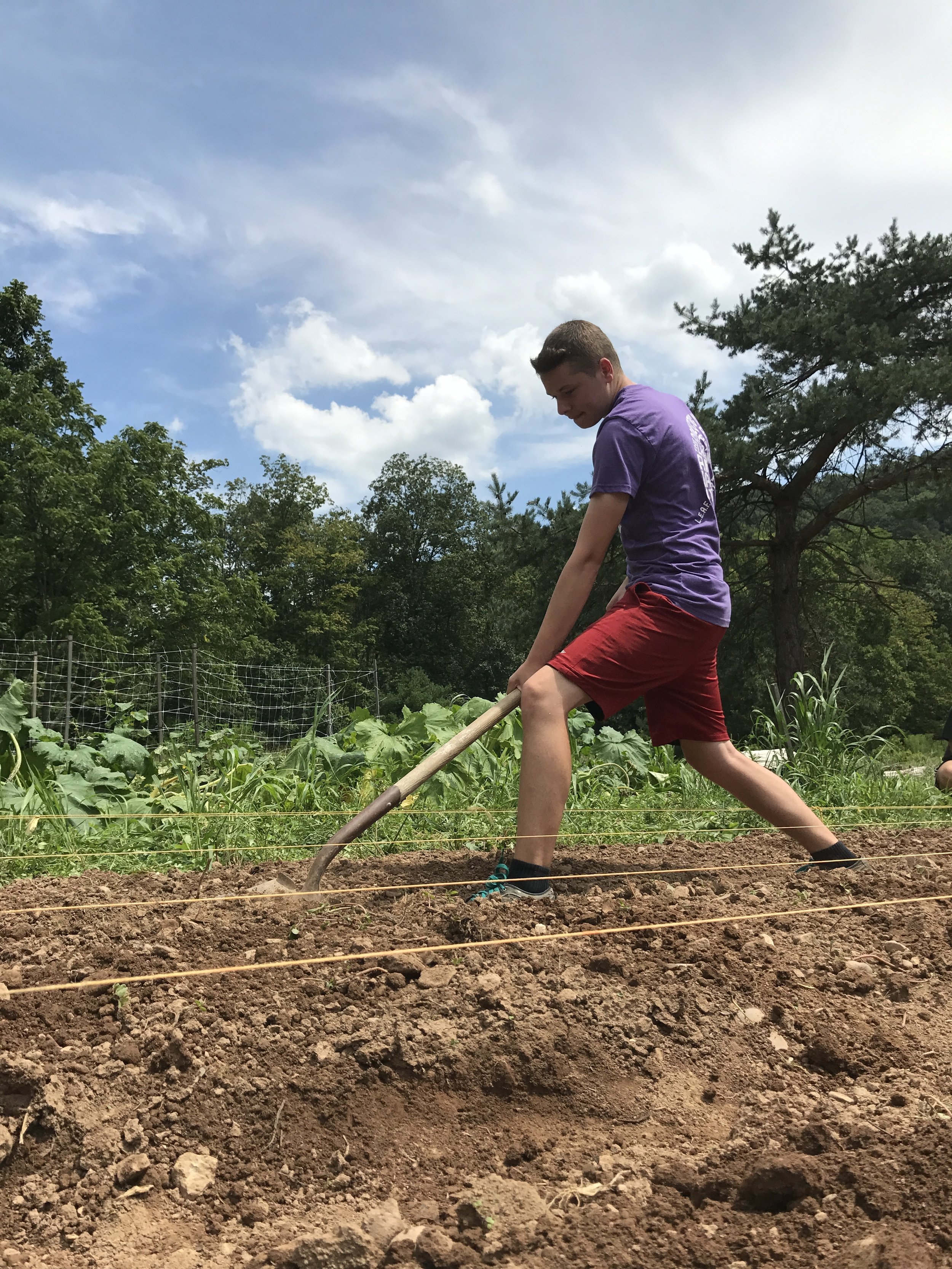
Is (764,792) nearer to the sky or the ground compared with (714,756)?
nearer to the ground

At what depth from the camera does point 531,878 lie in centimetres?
242

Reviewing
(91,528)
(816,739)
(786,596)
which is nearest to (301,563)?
(91,528)

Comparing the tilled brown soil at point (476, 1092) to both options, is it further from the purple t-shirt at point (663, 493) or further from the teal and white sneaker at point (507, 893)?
the purple t-shirt at point (663, 493)

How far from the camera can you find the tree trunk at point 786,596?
587 inches

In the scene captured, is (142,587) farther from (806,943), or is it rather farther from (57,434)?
(806,943)

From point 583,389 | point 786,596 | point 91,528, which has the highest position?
point 91,528

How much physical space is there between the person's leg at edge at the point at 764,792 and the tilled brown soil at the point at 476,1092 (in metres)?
0.48

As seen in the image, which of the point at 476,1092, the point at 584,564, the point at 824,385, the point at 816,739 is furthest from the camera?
the point at 824,385

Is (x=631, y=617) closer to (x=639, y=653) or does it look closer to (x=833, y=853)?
(x=639, y=653)

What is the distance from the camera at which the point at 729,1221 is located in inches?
48.6

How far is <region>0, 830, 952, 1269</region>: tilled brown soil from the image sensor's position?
1250mm

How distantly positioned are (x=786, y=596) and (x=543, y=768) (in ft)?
45.4

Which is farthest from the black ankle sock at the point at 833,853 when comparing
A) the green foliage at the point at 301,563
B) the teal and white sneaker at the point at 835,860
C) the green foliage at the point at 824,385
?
the green foliage at the point at 301,563

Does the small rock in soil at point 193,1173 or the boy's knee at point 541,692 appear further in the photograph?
the boy's knee at point 541,692
